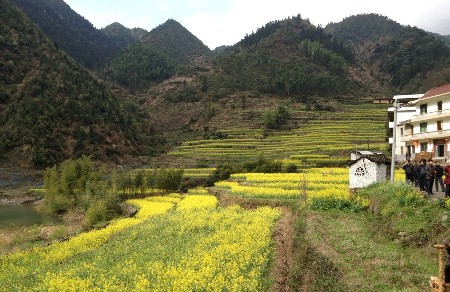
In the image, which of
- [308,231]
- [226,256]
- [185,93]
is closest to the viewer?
[226,256]

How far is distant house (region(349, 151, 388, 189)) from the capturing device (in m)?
26.6

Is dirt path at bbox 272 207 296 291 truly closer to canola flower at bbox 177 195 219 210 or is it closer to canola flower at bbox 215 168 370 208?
canola flower at bbox 215 168 370 208

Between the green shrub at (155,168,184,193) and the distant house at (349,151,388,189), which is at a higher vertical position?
the distant house at (349,151,388,189)

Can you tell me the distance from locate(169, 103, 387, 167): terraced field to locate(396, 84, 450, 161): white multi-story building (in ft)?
50.6

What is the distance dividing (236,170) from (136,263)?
3892cm

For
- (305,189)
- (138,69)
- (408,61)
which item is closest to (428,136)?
(305,189)

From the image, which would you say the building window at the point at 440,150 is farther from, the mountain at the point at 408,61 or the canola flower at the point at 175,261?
the mountain at the point at 408,61

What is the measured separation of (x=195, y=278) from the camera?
1467 cm

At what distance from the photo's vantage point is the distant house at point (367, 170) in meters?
26.6

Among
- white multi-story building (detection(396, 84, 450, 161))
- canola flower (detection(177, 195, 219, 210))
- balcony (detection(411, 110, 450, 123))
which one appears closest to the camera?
canola flower (detection(177, 195, 219, 210))

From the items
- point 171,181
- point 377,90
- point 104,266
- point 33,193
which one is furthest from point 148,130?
point 104,266

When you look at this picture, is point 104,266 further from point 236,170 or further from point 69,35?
point 69,35

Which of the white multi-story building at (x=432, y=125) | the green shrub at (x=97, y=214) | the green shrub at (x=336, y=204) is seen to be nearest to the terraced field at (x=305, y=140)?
the white multi-story building at (x=432, y=125)

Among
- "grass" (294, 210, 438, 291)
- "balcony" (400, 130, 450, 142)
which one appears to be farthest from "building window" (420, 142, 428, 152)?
"grass" (294, 210, 438, 291)
